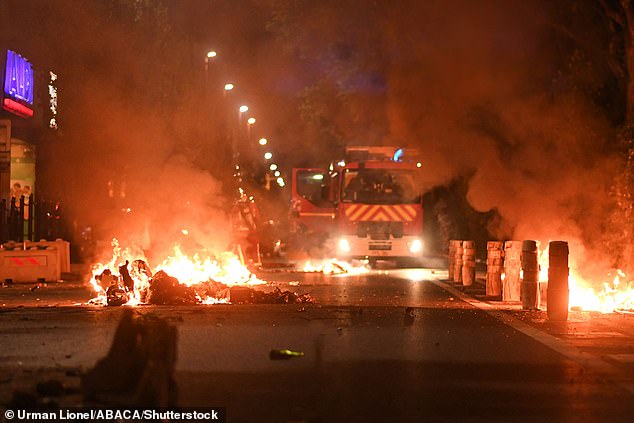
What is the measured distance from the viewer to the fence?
960 inches

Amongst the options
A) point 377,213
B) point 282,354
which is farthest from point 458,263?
point 282,354

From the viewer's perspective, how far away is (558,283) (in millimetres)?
12734

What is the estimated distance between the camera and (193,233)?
848 inches

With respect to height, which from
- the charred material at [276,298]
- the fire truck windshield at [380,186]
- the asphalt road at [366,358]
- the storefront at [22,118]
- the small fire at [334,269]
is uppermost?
the storefront at [22,118]

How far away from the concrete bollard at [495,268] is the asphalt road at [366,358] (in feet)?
6.41

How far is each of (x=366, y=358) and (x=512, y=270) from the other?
7.06 metres

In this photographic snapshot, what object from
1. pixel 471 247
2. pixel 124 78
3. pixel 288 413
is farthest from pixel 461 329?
pixel 124 78

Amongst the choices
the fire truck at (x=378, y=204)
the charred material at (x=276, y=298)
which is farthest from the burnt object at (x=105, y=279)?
the fire truck at (x=378, y=204)

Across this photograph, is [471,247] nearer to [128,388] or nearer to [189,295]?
[189,295]

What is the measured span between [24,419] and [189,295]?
26.9 feet

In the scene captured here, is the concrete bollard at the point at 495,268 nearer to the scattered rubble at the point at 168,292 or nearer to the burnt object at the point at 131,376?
the scattered rubble at the point at 168,292

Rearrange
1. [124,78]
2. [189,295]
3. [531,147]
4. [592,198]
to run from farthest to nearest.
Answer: [124,78], [531,147], [592,198], [189,295]

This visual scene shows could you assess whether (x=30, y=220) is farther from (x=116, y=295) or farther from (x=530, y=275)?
(x=530, y=275)

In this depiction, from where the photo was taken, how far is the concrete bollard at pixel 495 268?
55.4 feet
